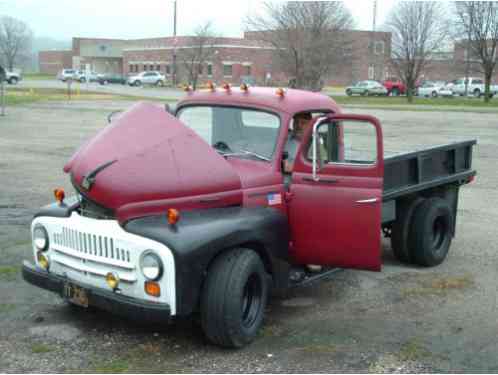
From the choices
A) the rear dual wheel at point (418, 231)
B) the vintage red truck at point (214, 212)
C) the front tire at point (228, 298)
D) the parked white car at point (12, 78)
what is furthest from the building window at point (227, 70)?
the front tire at point (228, 298)

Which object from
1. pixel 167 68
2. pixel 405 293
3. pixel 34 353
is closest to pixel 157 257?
pixel 34 353

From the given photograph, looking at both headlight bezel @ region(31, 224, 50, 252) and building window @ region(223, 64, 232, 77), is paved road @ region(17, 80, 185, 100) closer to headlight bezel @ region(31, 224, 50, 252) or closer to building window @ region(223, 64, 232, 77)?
building window @ region(223, 64, 232, 77)

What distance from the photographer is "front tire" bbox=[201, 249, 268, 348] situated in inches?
196

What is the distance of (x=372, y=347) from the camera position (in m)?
5.34

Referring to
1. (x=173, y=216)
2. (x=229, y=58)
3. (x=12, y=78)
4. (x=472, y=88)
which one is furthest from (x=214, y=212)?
(x=229, y=58)

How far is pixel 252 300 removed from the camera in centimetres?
544

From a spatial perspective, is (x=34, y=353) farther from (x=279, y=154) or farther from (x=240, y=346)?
(x=279, y=154)

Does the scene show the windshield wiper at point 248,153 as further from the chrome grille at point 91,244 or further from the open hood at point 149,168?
the chrome grille at point 91,244

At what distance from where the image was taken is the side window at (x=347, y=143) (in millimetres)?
5968

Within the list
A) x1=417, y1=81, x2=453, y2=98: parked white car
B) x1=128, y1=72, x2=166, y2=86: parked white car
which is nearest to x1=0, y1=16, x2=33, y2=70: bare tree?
x1=128, y1=72, x2=166, y2=86: parked white car

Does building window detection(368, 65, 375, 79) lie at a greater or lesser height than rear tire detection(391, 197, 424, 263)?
greater

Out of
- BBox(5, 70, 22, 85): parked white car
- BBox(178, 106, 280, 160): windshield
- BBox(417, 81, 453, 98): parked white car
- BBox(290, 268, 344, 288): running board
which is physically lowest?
BBox(290, 268, 344, 288): running board

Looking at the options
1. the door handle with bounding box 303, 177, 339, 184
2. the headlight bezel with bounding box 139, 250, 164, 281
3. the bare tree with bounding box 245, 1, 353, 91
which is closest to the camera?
the headlight bezel with bounding box 139, 250, 164, 281

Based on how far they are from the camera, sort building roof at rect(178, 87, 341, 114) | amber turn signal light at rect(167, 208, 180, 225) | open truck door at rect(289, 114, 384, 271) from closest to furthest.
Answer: amber turn signal light at rect(167, 208, 180, 225), open truck door at rect(289, 114, 384, 271), building roof at rect(178, 87, 341, 114)
